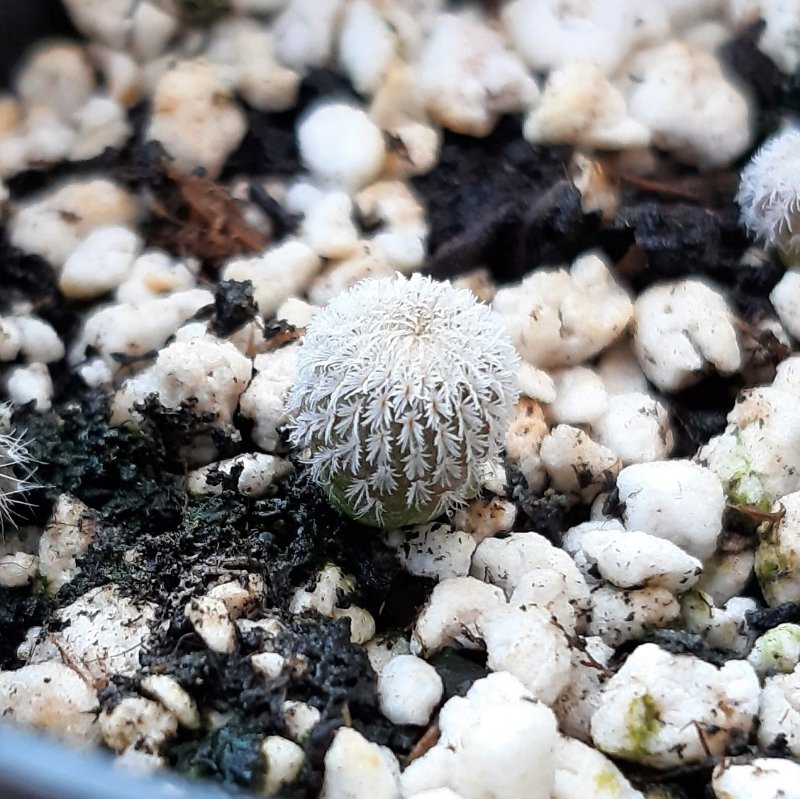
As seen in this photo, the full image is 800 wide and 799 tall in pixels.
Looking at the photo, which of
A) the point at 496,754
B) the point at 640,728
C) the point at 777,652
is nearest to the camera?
the point at 496,754

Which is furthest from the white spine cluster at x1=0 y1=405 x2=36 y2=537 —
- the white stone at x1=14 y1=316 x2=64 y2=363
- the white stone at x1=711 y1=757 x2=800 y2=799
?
the white stone at x1=711 y1=757 x2=800 y2=799

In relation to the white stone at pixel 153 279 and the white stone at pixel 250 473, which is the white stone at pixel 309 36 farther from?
the white stone at pixel 250 473

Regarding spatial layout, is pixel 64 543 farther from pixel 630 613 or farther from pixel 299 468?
pixel 630 613

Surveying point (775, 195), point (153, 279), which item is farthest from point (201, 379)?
Answer: point (775, 195)

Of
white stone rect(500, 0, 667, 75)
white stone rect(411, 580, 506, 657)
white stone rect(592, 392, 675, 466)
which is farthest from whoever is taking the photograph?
white stone rect(500, 0, 667, 75)

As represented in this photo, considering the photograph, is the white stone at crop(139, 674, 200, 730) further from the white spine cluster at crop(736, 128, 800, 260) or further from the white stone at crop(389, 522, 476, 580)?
the white spine cluster at crop(736, 128, 800, 260)

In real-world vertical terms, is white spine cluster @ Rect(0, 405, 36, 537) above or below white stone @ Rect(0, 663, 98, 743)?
below

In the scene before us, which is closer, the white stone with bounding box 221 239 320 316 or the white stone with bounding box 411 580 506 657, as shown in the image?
the white stone with bounding box 411 580 506 657

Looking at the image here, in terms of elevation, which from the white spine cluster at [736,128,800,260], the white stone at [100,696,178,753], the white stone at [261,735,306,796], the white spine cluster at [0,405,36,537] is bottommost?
the white spine cluster at [0,405,36,537]
